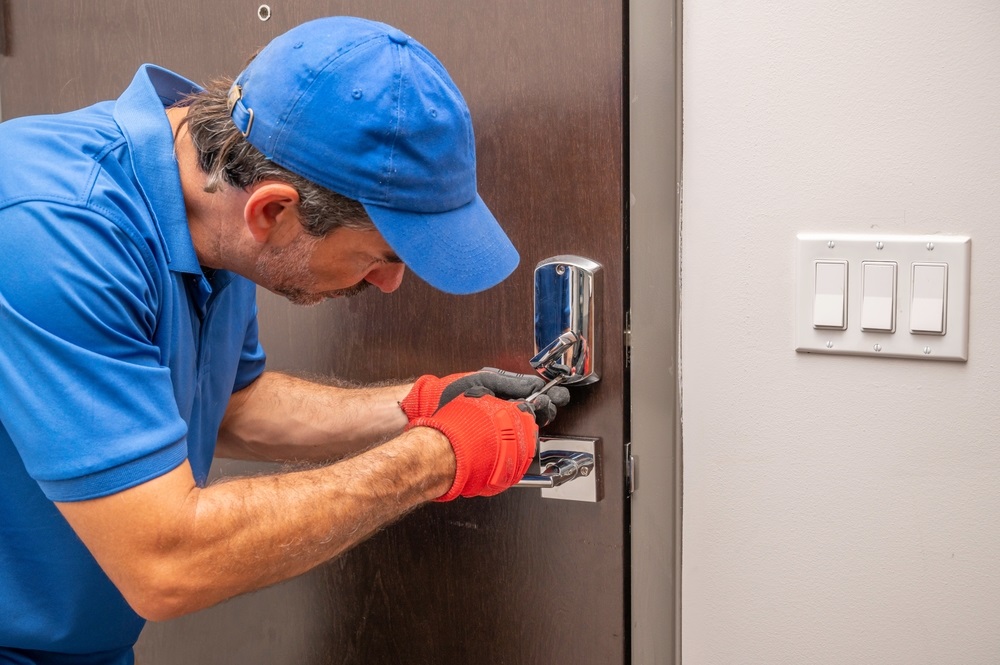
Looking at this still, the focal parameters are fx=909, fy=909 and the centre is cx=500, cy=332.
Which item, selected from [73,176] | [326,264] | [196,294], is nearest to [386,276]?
[326,264]

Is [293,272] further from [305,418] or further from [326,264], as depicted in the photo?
[305,418]

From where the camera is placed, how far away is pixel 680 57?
85 cm

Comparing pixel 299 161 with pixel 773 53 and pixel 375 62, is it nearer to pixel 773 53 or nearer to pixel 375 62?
pixel 375 62

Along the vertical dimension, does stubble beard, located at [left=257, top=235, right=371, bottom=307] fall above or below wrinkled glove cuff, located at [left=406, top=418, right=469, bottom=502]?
above

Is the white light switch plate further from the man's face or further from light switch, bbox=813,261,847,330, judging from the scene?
the man's face

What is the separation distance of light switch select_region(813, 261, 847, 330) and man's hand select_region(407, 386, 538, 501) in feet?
0.93

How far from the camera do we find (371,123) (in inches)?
27.0

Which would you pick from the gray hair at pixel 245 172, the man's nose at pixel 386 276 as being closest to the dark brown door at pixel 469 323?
the man's nose at pixel 386 276

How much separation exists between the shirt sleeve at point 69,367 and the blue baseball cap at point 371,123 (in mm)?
161

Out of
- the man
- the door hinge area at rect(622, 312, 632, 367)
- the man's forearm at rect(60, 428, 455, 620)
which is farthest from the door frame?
the man's forearm at rect(60, 428, 455, 620)

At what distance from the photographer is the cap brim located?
734 mm

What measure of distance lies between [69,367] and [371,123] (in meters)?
0.28

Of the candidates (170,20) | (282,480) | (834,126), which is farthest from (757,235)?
(170,20)

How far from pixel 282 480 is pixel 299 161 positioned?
253mm
